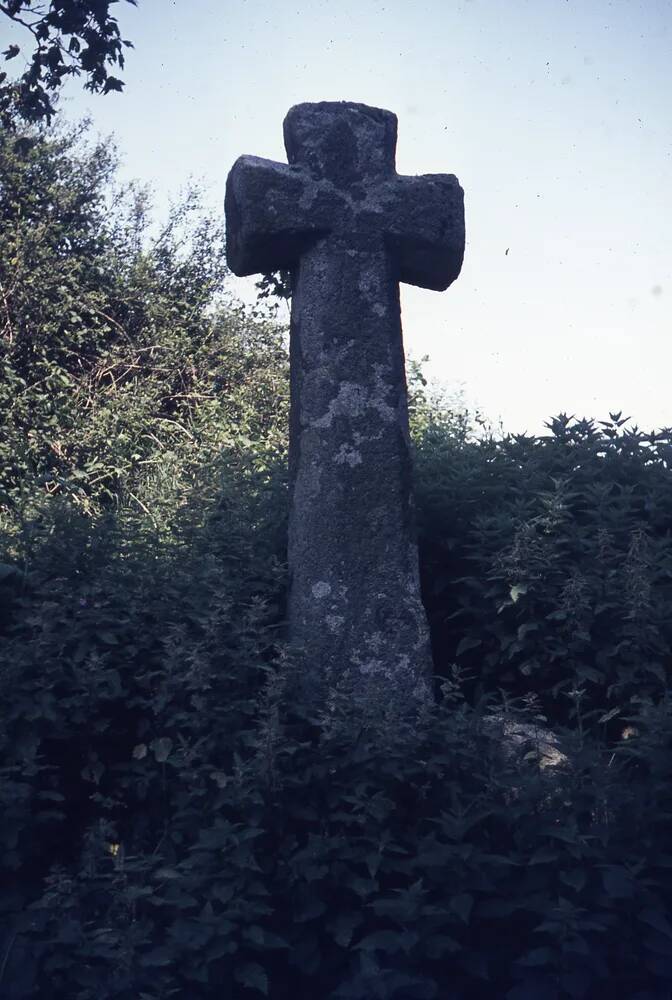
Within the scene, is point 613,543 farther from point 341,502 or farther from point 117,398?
point 117,398

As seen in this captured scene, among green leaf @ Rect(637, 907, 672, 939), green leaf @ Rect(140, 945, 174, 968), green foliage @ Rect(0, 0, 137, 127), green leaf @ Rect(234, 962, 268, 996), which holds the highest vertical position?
green foliage @ Rect(0, 0, 137, 127)

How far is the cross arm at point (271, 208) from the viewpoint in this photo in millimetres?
4898

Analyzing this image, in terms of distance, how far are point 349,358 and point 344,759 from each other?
6.59 ft

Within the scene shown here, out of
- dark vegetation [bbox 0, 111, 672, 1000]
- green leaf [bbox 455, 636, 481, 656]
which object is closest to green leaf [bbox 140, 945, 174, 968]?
dark vegetation [bbox 0, 111, 672, 1000]

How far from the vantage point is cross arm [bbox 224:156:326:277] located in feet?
16.1

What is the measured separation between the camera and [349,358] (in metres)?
4.85

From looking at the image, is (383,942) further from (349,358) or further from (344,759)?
(349,358)

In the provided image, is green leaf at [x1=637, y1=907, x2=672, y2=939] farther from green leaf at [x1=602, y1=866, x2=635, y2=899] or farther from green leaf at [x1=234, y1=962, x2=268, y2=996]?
green leaf at [x1=234, y1=962, x2=268, y2=996]

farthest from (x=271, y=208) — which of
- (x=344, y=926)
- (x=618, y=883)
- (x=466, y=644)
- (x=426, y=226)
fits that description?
(x=618, y=883)

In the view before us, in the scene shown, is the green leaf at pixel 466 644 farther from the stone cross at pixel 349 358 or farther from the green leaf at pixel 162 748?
the green leaf at pixel 162 748

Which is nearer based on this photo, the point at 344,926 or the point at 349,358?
the point at 344,926

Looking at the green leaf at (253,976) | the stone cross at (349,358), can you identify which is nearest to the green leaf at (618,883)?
the green leaf at (253,976)

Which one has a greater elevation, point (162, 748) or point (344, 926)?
point (162, 748)

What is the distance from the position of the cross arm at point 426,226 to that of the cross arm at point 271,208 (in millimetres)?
434
